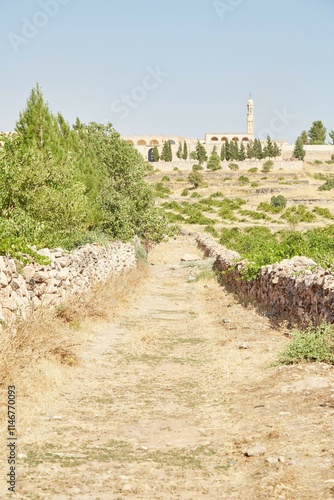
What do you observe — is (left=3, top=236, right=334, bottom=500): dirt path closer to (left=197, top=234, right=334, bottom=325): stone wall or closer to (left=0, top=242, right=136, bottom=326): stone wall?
(left=197, top=234, right=334, bottom=325): stone wall

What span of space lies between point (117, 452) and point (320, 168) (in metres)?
116

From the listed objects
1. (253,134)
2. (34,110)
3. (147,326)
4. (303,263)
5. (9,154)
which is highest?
(253,134)

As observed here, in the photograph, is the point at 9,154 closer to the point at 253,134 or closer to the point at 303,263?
the point at 303,263

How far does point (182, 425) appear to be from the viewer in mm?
6973

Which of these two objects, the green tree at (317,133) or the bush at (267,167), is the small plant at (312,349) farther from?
the green tree at (317,133)

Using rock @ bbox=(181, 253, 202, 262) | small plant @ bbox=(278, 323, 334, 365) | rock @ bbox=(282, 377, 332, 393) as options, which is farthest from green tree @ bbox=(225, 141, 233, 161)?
rock @ bbox=(282, 377, 332, 393)

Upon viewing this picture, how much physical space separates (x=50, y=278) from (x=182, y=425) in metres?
6.00

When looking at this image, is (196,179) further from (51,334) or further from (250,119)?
(250,119)

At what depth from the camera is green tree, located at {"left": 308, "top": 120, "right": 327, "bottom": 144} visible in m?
147

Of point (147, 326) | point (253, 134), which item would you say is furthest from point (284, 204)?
point (253, 134)

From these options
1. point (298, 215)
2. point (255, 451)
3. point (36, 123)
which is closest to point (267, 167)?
point (298, 215)

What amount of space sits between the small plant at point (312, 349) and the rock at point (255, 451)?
331cm

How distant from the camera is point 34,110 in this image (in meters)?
19.4

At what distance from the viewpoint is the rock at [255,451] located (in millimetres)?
5809
